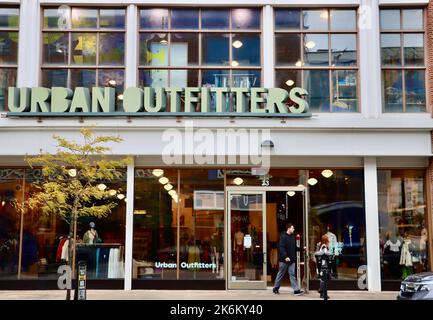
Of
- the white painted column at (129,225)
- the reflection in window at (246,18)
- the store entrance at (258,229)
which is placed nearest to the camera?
the white painted column at (129,225)

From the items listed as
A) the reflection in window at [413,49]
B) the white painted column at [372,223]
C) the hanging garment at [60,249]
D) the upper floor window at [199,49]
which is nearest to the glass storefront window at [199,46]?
the upper floor window at [199,49]

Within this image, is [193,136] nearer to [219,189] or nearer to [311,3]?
[219,189]

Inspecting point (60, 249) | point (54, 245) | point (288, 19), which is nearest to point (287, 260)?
point (60, 249)

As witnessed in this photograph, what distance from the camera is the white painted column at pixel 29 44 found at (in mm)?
16000

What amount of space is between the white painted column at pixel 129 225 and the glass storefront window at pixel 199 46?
3066 mm

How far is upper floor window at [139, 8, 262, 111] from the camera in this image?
16.4 metres

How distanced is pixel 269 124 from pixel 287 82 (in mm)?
1656

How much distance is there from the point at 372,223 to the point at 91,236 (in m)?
8.50

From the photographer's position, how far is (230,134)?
15680 mm

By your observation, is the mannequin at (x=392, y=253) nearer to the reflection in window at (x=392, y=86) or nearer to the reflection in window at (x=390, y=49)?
the reflection in window at (x=392, y=86)
